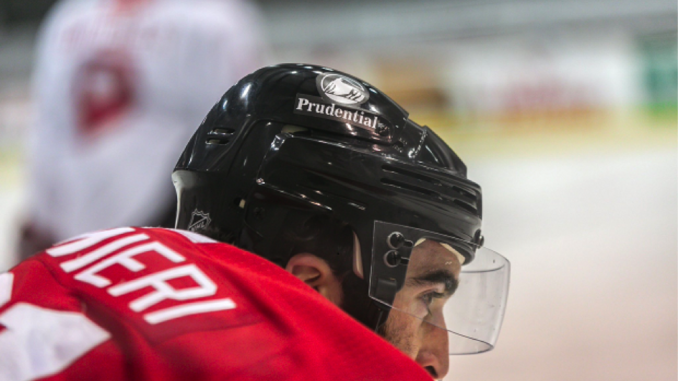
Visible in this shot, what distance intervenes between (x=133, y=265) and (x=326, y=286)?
390 mm

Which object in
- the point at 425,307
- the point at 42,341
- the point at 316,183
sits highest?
the point at 316,183

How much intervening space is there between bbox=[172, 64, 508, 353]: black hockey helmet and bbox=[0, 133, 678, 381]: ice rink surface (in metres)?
1.81

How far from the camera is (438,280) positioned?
3.87 feet

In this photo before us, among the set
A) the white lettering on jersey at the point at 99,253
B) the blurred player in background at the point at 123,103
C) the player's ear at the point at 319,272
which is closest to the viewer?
the white lettering on jersey at the point at 99,253

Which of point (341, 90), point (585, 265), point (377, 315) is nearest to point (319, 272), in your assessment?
point (377, 315)

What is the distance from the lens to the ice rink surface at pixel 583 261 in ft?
9.61

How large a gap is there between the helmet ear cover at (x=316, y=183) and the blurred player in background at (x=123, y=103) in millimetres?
1084

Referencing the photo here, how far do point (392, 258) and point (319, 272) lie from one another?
0.12 metres

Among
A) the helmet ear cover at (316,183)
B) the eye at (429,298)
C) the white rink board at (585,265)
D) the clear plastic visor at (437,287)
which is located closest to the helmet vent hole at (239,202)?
the helmet ear cover at (316,183)

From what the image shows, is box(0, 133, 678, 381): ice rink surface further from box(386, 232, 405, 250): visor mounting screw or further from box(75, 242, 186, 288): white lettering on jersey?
box(75, 242, 186, 288): white lettering on jersey

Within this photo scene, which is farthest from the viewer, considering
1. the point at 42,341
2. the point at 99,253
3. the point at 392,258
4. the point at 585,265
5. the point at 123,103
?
the point at 585,265

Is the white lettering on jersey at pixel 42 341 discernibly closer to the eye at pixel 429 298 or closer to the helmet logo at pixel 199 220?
the helmet logo at pixel 199 220

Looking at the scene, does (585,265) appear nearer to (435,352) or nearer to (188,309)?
(435,352)

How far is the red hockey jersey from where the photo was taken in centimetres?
70
